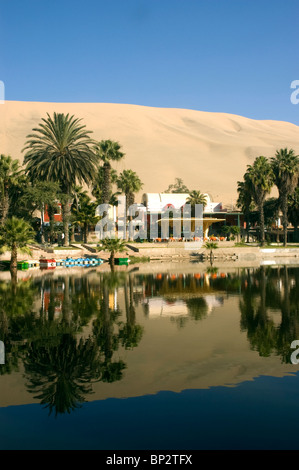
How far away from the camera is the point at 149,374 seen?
533 inches

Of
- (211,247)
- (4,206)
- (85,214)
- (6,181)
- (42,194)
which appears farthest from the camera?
(85,214)

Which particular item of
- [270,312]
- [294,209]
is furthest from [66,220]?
[270,312]

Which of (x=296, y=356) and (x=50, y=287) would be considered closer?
(x=296, y=356)

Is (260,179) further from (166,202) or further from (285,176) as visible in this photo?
(166,202)

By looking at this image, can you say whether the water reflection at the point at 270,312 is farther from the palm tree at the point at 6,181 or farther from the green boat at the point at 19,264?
the palm tree at the point at 6,181

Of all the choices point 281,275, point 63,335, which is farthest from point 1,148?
point 63,335

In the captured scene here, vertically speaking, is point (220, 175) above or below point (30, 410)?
above

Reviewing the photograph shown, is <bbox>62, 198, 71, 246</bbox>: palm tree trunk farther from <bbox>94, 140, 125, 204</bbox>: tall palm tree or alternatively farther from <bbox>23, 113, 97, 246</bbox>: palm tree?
<bbox>94, 140, 125, 204</bbox>: tall palm tree

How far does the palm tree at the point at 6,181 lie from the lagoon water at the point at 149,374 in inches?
1332

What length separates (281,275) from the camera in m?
41.6

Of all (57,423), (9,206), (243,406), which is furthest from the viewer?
(9,206)

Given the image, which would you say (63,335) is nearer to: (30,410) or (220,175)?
(30,410)

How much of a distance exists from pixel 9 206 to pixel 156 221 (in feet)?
86.4

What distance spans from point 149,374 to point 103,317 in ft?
30.0
